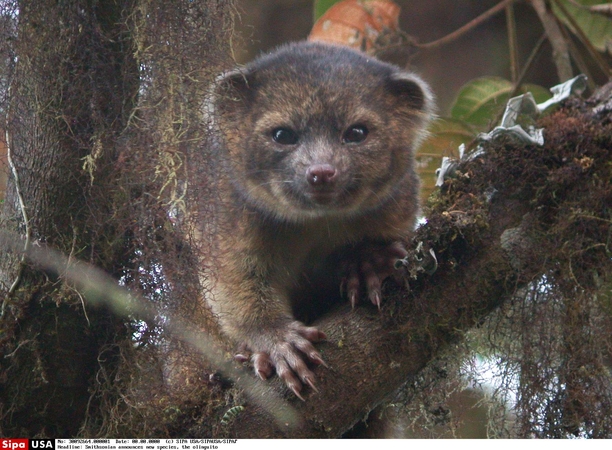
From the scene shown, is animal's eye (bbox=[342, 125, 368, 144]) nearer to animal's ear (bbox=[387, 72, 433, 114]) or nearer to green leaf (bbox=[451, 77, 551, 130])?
animal's ear (bbox=[387, 72, 433, 114])

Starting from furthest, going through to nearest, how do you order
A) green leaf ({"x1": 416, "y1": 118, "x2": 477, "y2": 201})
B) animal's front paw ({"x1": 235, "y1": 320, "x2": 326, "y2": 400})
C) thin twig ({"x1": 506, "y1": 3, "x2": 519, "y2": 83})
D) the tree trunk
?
thin twig ({"x1": 506, "y1": 3, "x2": 519, "y2": 83}) → green leaf ({"x1": 416, "y1": 118, "x2": 477, "y2": 201}) → animal's front paw ({"x1": 235, "y1": 320, "x2": 326, "y2": 400}) → the tree trunk

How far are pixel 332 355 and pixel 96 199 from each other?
3.49 feet

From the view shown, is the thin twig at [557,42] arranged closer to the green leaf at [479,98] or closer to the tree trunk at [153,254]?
the green leaf at [479,98]

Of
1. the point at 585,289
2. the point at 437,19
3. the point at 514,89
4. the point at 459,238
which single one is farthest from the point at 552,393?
the point at 437,19

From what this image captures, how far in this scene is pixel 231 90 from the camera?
3.11m

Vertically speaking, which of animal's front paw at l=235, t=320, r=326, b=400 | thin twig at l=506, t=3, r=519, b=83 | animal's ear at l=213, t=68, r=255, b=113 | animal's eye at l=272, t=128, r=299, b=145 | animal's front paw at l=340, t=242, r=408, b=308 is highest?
thin twig at l=506, t=3, r=519, b=83

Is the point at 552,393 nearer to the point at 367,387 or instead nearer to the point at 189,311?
the point at 367,387

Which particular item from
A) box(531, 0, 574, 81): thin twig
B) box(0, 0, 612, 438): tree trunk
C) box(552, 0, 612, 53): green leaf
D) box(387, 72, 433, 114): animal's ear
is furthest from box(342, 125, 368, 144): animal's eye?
box(552, 0, 612, 53): green leaf

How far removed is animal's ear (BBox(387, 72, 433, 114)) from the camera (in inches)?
146

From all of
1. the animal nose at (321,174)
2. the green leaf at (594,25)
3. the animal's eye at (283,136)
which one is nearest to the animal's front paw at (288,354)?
the animal nose at (321,174)

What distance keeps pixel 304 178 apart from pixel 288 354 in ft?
2.87

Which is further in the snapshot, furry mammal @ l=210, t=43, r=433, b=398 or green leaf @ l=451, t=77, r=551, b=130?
green leaf @ l=451, t=77, r=551, b=130

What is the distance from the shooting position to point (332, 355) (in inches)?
110

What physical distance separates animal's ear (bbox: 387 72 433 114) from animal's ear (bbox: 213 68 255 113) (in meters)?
0.73
